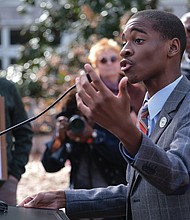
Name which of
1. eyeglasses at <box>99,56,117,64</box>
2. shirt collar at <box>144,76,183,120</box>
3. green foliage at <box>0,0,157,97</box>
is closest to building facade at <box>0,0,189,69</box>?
green foliage at <box>0,0,157,97</box>

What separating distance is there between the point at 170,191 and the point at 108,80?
253 cm

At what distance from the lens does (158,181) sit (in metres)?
2.28

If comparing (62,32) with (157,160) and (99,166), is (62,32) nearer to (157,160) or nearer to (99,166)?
(99,166)

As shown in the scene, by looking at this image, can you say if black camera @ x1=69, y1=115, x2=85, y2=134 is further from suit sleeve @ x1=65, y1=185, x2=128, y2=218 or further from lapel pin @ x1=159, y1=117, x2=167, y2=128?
lapel pin @ x1=159, y1=117, x2=167, y2=128

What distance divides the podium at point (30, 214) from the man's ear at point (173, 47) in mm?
713

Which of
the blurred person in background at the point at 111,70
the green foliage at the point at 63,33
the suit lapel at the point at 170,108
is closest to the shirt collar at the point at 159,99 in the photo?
the suit lapel at the point at 170,108

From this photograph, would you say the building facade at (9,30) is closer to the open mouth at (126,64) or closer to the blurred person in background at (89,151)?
the blurred person in background at (89,151)

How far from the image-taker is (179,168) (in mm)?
2283

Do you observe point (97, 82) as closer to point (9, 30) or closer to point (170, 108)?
point (170, 108)

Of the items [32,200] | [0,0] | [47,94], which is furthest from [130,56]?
[0,0]

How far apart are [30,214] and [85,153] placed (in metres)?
2.53

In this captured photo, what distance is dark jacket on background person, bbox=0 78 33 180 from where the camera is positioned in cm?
459

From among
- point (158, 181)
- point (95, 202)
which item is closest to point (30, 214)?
point (158, 181)

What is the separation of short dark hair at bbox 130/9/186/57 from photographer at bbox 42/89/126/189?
2.00 meters
